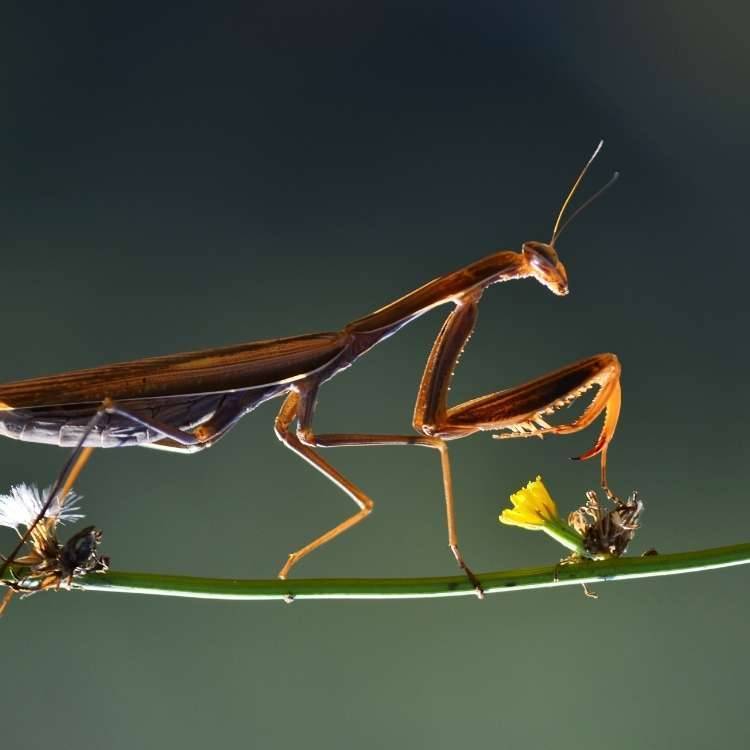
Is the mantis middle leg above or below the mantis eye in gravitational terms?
below

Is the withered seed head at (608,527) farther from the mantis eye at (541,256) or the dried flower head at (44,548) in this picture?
the dried flower head at (44,548)

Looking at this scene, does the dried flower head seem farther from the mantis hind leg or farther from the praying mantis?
the mantis hind leg

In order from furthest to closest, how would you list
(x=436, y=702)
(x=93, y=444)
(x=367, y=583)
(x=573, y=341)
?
(x=573, y=341)
(x=436, y=702)
(x=93, y=444)
(x=367, y=583)

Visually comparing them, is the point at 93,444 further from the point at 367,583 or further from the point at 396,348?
the point at 396,348

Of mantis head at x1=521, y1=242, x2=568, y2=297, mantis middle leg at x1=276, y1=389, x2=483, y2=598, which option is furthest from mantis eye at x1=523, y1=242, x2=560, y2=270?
mantis middle leg at x1=276, y1=389, x2=483, y2=598

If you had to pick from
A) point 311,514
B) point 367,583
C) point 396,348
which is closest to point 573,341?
point 396,348

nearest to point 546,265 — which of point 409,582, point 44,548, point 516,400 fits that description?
point 516,400

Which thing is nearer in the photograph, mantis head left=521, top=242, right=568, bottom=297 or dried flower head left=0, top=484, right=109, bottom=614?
dried flower head left=0, top=484, right=109, bottom=614

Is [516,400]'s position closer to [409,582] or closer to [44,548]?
A: [409,582]
